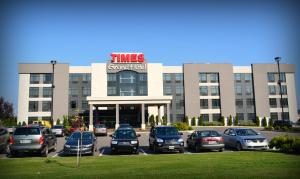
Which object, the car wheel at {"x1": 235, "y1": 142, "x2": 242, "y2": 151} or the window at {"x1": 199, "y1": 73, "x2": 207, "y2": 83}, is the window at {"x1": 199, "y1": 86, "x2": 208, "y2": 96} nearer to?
the window at {"x1": 199, "y1": 73, "x2": 207, "y2": 83}

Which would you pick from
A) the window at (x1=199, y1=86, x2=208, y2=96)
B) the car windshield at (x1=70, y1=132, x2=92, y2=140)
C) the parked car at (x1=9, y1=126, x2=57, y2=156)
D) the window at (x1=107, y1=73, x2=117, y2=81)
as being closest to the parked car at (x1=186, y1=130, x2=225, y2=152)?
the car windshield at (x1=70, y1=132, x2=92, y2=140)

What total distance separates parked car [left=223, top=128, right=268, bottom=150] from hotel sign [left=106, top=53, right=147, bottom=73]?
4554cm

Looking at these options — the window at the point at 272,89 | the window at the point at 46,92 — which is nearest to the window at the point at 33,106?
the window at the point at 46,92

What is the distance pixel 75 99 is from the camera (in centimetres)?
6700

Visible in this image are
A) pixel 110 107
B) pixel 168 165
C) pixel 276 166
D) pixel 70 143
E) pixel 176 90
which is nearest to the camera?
pixel 276 166

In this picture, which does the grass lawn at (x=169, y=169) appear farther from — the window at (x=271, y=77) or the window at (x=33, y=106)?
the window at (x=271, y=77)

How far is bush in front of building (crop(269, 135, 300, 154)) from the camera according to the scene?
16.4 metres

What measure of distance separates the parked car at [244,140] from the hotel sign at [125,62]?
1793 inches

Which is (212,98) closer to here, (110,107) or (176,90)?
(176,90)

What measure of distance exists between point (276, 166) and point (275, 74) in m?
64.9

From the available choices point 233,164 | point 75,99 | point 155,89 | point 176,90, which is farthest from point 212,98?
point 233,164

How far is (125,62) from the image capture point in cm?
6512

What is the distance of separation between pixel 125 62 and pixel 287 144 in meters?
50.5

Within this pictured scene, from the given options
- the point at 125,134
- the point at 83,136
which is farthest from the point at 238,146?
the point at 83,136
